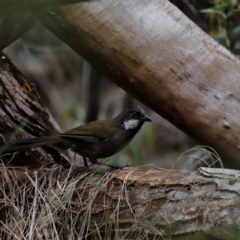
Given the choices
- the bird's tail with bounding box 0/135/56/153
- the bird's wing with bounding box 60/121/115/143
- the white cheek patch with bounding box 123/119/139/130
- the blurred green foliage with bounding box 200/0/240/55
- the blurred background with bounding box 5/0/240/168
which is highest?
the blurred green foliage with bounding box 200/0/240/55

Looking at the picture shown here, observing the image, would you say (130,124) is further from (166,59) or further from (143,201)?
(143,201)

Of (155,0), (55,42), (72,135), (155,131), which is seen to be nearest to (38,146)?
(72,135)

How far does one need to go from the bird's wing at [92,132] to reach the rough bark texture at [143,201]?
0.41 metres

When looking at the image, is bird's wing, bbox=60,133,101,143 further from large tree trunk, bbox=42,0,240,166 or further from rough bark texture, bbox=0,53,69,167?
large tree trunk, bbox=42,0,240,166

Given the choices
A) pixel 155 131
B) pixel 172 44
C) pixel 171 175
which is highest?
pixel 172 44

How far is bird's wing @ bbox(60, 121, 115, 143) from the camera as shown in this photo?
111 inches

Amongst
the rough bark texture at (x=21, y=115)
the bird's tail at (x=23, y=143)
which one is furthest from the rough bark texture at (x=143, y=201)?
the rough bark texture at (x=21, y=115)

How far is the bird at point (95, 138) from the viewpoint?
8.83 ft

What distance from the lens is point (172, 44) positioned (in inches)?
103

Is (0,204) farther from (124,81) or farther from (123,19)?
(123,19)

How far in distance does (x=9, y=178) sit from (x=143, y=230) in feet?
2.51

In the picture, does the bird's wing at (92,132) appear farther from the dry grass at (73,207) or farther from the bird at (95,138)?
the dry grass at (73,207)

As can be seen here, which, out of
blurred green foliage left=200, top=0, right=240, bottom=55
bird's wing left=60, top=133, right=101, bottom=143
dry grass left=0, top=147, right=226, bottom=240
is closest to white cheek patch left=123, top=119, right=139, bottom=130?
bird's wing left=60, top=133, right=101, bottom=143

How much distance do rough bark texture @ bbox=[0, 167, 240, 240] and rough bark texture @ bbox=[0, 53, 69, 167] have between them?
37 cm
